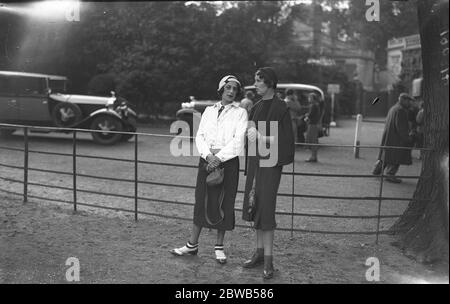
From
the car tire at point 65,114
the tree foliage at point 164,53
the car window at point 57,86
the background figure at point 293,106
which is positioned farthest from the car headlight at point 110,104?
the background figure at point 293,106

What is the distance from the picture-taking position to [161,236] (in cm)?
549

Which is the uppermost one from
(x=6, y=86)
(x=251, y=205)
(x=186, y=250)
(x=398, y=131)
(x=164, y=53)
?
(x=164, y=53)

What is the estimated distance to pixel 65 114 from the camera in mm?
14359

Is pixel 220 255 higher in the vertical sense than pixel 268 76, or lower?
lower

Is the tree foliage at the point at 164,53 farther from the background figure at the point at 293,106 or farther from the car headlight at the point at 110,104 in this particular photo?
the background figure at the point at 293,106

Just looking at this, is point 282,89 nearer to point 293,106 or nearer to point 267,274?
point 293,106

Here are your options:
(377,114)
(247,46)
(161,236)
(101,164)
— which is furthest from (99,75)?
(377,114)

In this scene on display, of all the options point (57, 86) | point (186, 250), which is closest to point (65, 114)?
point (57, 86)

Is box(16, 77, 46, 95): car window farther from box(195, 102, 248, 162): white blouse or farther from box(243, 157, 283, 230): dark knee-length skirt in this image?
box(243, 157, 283, 230): dark knee-length skirt

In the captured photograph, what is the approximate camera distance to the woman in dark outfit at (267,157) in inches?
167

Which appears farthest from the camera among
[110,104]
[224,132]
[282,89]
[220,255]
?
[282,89]

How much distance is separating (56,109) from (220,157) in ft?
36.1

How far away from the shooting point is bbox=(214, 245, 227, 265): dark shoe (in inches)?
182

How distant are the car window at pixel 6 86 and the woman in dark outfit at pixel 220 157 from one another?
9.57 meters
